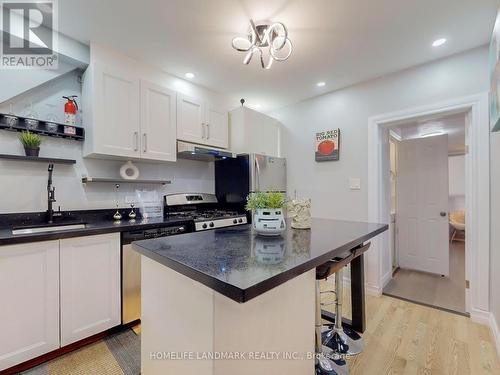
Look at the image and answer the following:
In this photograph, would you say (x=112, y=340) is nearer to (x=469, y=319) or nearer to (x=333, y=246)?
(x=333, y=246)

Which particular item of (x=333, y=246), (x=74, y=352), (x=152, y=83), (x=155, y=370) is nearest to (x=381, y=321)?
(x=333, y=246)

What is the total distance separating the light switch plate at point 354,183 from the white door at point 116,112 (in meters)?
2.52

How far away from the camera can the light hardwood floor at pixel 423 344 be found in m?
1.63

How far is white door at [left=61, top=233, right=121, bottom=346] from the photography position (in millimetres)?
1679

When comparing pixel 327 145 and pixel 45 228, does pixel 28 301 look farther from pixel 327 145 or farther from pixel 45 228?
pixel 327 145

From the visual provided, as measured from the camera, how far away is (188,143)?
9.13 feet

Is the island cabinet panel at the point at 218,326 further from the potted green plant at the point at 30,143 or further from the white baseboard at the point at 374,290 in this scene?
the white baseboard at the point at 374,290

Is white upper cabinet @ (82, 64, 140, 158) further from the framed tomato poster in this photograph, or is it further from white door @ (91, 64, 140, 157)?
the framed tomato poster

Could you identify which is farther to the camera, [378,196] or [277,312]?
[378,196]

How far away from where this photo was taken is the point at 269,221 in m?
1.36

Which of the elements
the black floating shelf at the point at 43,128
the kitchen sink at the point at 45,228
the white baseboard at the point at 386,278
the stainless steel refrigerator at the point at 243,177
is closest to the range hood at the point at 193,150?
the stainless steel refrigerator at the point at 243,177

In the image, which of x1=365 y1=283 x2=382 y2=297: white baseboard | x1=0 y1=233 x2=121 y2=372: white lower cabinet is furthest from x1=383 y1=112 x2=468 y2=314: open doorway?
x1=0 y1=233 x2=121 y2=372: white lower cabinet

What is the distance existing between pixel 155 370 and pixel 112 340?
41.1 inches

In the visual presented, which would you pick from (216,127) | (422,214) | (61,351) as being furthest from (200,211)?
(422,214)
